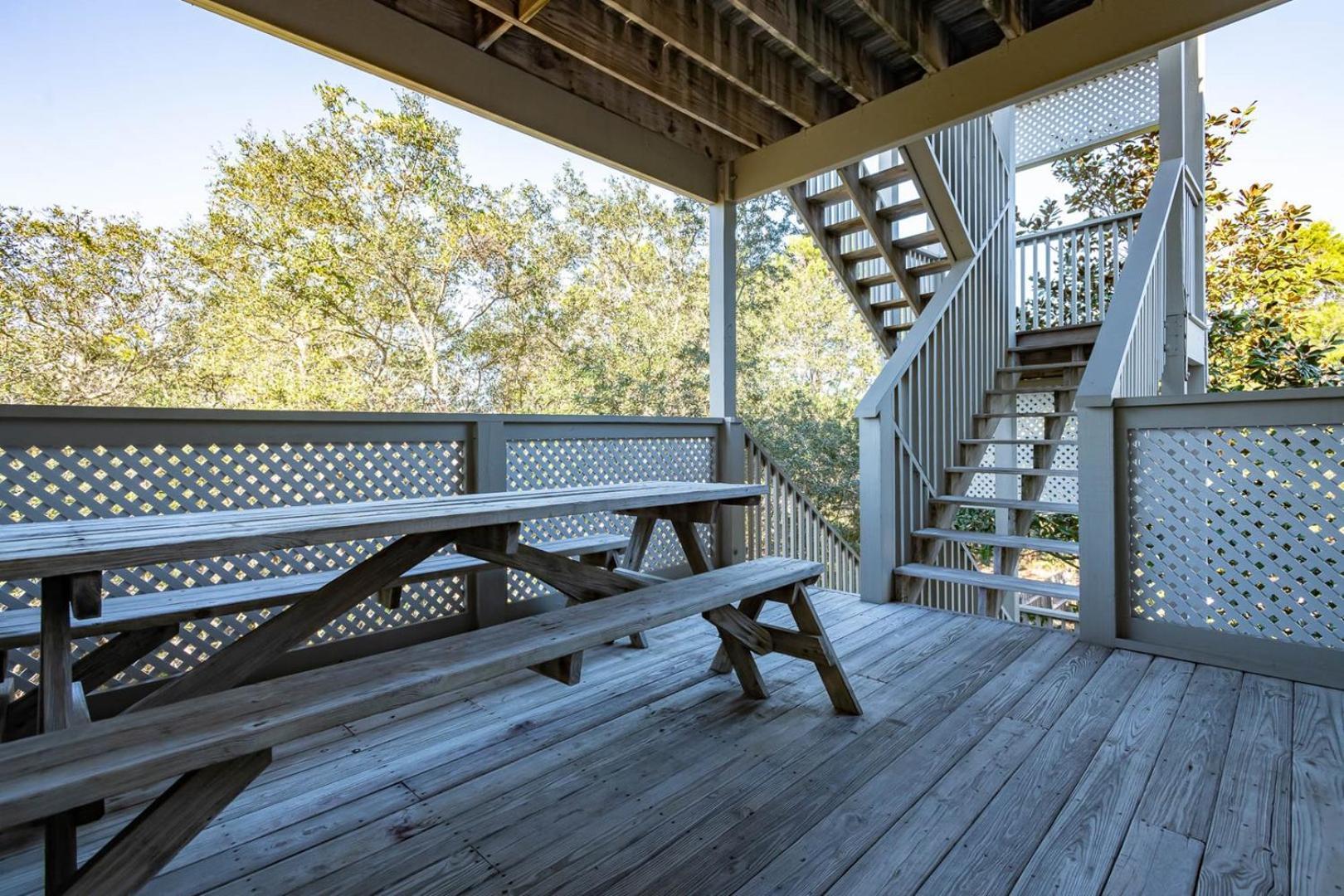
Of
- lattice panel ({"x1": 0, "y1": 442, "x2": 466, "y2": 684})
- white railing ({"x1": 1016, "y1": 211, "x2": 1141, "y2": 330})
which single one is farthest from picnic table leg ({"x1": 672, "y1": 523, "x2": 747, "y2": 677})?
white railing ({"x1": 1016, "y1": 211, "x2": 1141, "y2": 330})

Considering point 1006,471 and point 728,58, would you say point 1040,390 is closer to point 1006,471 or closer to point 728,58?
point 1006,471

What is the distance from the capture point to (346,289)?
28.6ft

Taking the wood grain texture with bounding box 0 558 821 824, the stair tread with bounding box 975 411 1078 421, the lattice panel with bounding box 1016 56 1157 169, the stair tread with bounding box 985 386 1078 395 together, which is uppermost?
the lattice panel with bounding box 1016 56 1157 169

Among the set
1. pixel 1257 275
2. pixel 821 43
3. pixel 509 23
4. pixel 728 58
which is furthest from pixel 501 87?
pixel 1257 275

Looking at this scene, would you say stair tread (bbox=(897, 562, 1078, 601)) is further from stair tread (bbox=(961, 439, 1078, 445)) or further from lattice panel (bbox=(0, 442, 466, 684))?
lattice panel (bbox=(0, 442, 466, 684))

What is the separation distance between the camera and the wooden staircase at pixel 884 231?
4.38 meters

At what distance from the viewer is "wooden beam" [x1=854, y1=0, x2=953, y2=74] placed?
2.96m

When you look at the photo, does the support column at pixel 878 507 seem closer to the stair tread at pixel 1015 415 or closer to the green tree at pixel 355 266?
the stair tread at pixel 1015 415

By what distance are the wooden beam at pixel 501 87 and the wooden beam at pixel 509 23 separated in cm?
6

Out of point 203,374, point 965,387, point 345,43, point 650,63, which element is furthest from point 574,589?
point 203,374

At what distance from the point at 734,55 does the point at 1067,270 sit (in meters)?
3.86

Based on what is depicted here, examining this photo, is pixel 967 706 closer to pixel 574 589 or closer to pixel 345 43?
pixel 574 589

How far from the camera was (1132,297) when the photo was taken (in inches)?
131

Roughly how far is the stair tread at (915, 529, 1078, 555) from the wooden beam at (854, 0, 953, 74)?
251 centimetres
